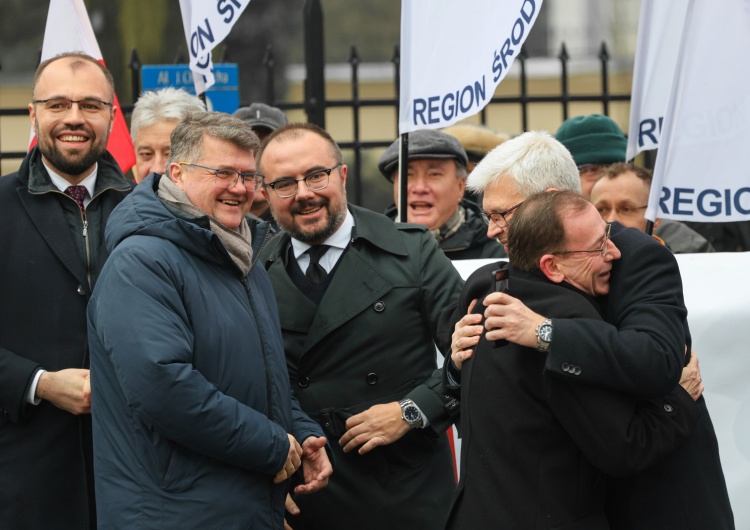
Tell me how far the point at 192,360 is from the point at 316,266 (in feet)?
2.74

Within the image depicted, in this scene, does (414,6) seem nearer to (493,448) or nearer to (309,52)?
(493,448)

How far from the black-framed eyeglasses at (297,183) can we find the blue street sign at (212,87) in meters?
3.88

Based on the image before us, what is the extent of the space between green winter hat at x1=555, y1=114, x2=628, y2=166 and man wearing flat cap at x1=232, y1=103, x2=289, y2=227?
142 cm

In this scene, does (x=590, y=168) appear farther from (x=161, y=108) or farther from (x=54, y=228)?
(x=54, y=228)

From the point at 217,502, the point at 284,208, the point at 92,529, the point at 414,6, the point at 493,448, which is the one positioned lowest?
the point at 92,529

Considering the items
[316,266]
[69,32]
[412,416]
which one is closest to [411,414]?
[412,416]

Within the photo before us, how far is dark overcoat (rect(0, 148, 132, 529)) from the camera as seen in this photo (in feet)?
12.8

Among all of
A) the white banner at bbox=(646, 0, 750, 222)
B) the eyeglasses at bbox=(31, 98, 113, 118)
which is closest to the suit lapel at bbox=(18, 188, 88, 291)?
the eyeglasses at bbox=(31, 98, 113, 118)

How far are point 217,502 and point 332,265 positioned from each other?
104 centimetres

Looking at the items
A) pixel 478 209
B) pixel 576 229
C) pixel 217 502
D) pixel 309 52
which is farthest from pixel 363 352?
pixel 309 52

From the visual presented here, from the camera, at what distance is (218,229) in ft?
11.6

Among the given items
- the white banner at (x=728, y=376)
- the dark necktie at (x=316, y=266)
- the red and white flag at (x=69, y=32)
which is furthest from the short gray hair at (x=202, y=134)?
the red and white flag at (x=69, y=32)

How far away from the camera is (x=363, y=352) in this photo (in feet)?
13.0

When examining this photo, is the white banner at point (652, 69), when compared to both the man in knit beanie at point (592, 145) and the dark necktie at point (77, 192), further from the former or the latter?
the dark necktie at point (77, 192)
